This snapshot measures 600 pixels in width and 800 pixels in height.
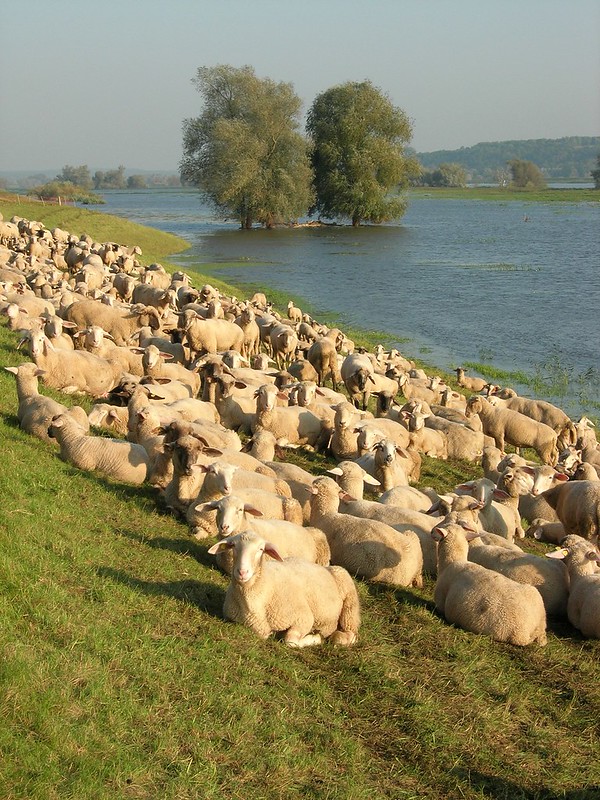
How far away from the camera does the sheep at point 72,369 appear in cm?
1291

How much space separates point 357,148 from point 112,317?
199ft

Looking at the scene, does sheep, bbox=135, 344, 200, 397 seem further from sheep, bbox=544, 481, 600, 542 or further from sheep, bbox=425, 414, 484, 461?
sheep, bbox=544, 481, 600, 542

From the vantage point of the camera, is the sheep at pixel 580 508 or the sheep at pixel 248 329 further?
the sheep at pixel 248 329

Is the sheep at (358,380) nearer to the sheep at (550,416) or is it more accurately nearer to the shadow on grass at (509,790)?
the sheep at (550,416)

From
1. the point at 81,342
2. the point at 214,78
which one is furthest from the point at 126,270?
the point at 214,78

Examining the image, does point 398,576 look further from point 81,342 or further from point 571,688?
point 81,342

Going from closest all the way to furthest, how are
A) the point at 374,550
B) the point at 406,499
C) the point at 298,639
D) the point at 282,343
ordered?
1. the point at 298,639
2. the point at 374,550
3. the point at 406,499
4. the point at 282,343

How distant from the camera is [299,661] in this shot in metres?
6.45

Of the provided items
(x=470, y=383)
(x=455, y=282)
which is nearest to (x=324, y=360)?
(x=470, y=383)

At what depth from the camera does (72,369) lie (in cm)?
1318

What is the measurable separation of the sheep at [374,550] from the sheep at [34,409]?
11.8 ft

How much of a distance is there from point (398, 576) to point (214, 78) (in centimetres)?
6955

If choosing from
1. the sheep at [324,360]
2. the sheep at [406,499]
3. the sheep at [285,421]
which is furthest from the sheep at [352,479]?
the sheep at [324,360]

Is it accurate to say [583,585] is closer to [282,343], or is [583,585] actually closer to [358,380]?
[358,380]
